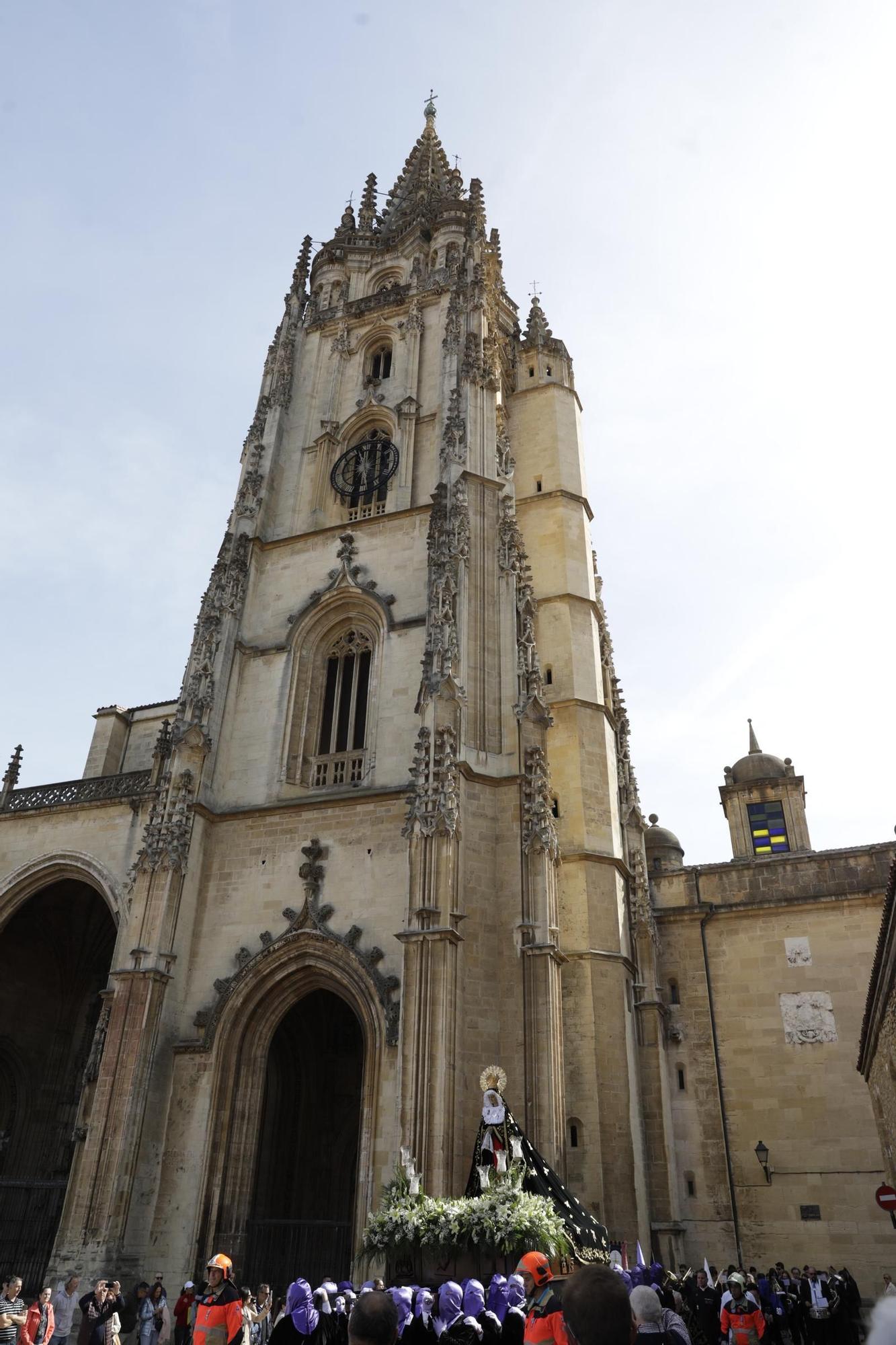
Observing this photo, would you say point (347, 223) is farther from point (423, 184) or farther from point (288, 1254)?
point (288, 1254)

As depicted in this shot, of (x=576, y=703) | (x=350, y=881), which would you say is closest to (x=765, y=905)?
(x=576, y=703)

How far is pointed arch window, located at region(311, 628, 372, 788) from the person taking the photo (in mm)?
18875

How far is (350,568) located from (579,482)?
7.56m

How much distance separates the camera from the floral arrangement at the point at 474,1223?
35.1 feet

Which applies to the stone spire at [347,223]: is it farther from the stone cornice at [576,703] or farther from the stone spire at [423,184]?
the stone cornice at [576,703]

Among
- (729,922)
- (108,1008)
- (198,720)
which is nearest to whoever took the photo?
(108,1008)

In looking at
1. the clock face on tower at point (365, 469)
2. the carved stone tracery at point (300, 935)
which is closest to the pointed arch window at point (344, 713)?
the carved stone tracery at point (300, 935)

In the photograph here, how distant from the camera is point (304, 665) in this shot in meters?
20.5

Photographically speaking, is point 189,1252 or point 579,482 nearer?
point 189,1252

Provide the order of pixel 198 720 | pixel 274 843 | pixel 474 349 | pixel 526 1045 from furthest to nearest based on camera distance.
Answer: pixel 474 349 < pixel 198 720 < pixel 274 843 < pixel 526 1045

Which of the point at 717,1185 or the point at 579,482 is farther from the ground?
the point at 579,482

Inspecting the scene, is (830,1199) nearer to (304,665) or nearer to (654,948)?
(654,948)

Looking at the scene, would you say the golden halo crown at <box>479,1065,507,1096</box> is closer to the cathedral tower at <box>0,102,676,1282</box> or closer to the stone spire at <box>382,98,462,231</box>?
the cathedral tower at <box>0,102,676,1282</box>

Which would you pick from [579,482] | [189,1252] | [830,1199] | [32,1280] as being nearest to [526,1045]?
[189,1252]
